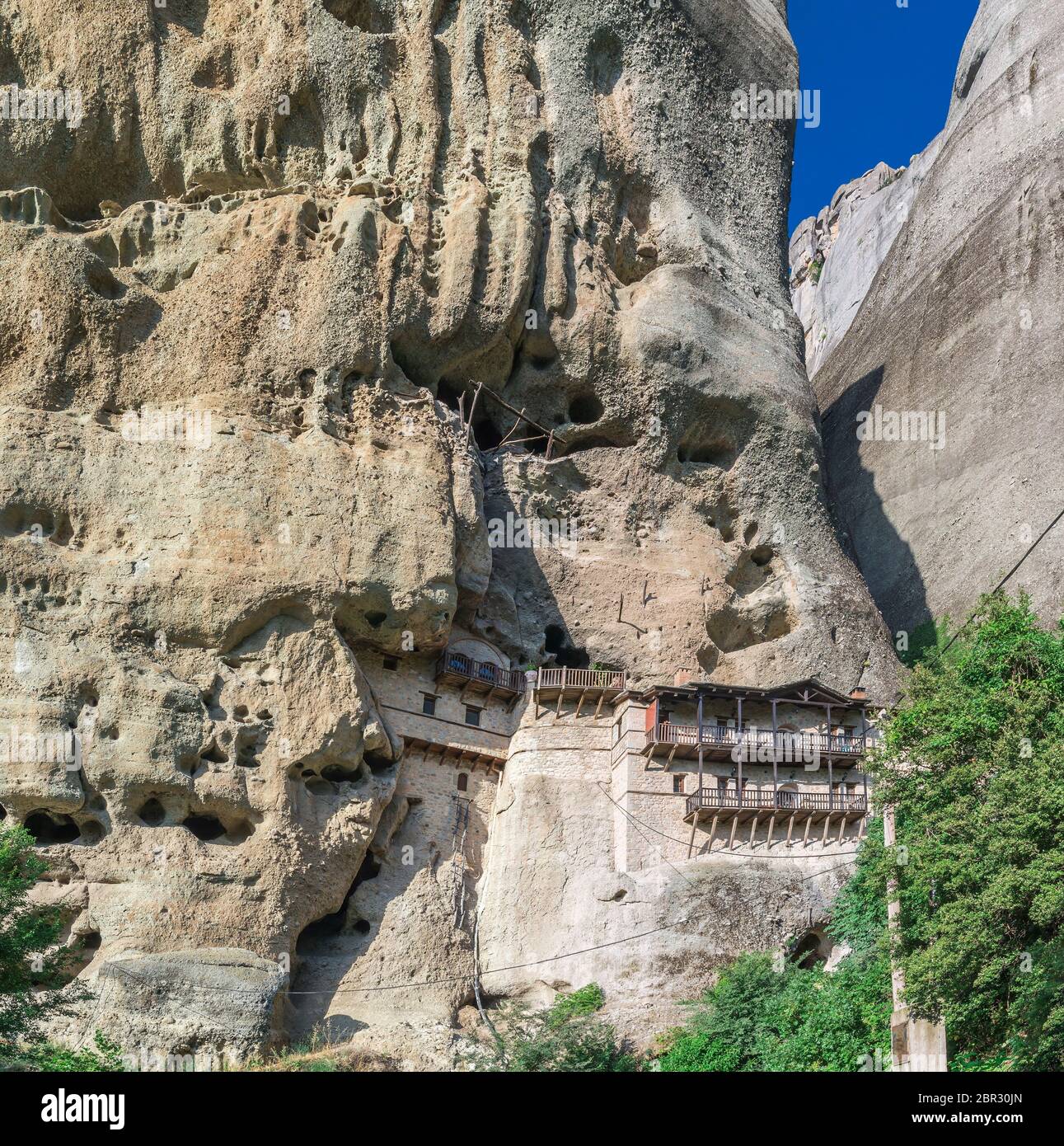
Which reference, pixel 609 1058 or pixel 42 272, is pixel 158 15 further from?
pixel 609 1058

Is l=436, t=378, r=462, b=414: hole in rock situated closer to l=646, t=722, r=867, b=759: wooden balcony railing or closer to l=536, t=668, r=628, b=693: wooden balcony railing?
l=536, t=668, r=628, b=693: wooden balcony railing

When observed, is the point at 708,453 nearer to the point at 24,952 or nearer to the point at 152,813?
the point at 152,813

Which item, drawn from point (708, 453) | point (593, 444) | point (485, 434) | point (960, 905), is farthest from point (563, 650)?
point (960, 905)

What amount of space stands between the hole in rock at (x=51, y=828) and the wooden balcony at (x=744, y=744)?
38.9 feet

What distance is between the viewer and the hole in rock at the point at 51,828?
28.6 meters

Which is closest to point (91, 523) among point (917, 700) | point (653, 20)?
point (917, 700)

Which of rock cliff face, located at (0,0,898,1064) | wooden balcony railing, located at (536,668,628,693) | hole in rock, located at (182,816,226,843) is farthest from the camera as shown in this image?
wooden balcony railing, located at (536,668,628,693)

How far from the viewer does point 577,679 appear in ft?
114

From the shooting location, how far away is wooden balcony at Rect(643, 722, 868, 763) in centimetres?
3272

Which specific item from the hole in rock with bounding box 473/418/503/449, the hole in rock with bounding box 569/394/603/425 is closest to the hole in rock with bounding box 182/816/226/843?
the hole in rock with bounding box 473/418/503/449

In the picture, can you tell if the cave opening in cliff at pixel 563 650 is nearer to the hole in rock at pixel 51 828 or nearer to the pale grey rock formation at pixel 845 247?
the hole in rock at pixel 51 828

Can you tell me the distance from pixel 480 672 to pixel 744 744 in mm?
6118

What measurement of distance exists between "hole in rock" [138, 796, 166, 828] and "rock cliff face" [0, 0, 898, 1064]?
0.17 meters

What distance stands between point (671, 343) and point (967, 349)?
12115mm
